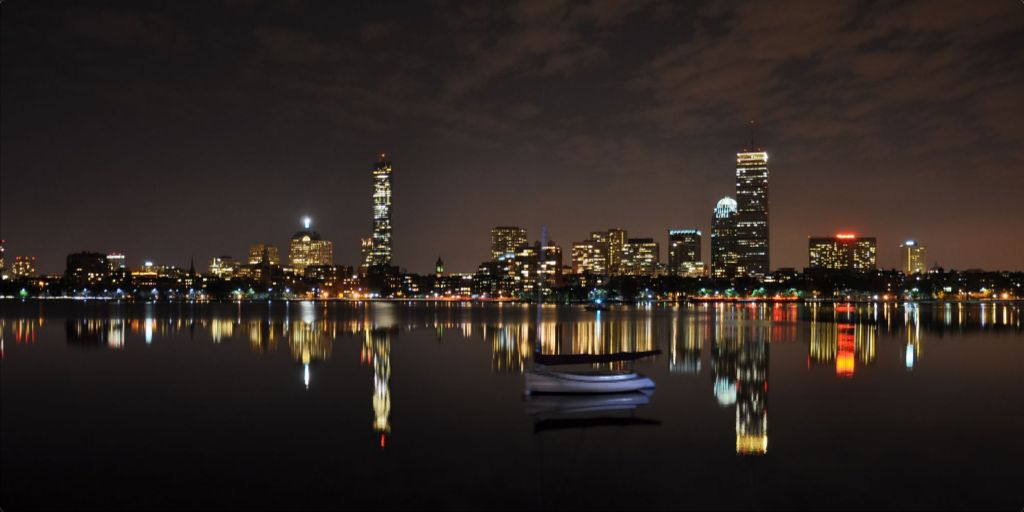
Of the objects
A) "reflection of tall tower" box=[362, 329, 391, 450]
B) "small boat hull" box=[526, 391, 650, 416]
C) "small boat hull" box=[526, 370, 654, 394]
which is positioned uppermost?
"small boat hull" box=[526, 370, 654, 394]

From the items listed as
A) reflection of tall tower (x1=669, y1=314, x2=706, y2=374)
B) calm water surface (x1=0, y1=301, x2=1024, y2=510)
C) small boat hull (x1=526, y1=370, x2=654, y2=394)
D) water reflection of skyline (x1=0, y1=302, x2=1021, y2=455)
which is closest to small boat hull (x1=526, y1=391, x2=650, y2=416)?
calm water surface (x1=0, y1=301, x2=1024, y2=510)

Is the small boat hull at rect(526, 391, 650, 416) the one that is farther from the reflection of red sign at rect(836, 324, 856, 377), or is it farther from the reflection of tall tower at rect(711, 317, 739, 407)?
the reflection of red sign at rect(836, 324, 856, 377)

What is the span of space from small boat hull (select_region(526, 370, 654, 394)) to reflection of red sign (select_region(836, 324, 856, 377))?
Result: 16.8 metres

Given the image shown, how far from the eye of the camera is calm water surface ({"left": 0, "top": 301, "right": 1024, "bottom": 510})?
62.5 ft

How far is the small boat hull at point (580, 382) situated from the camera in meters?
29.6

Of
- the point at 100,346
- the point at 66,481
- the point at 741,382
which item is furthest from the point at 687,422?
the point at 100,346

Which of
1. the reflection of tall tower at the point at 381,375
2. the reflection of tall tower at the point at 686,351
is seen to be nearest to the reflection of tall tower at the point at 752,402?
the reflection of tall tower at the point at 686,351

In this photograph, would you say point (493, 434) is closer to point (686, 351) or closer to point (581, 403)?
point (581, 403)

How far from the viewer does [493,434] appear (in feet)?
84.0

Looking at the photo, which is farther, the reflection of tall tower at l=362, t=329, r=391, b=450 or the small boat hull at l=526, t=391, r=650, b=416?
the small boat hull at l=526, t=391, r=650, b=416

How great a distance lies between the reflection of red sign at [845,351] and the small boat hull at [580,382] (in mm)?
16760

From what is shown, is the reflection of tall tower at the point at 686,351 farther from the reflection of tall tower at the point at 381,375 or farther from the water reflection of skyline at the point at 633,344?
the reflection of tall tower at the point at 381,375

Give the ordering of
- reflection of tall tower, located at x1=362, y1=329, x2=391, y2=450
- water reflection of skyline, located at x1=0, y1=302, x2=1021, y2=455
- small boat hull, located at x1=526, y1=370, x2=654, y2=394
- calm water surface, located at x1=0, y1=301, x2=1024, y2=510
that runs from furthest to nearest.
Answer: water reflection of skyline, located at x1=0, y1=302, x2=1021, y2=455
small boat hull, located at x1=526, y1=370, x2=654, y2=394
reflection of tall tower, located at x1=362, y1=329, x2=391, y2=450
calm water surface, located at x1=0, y1=301, x2=1024, y2=510

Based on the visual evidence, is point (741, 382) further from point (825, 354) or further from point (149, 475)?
point (149, 475)
